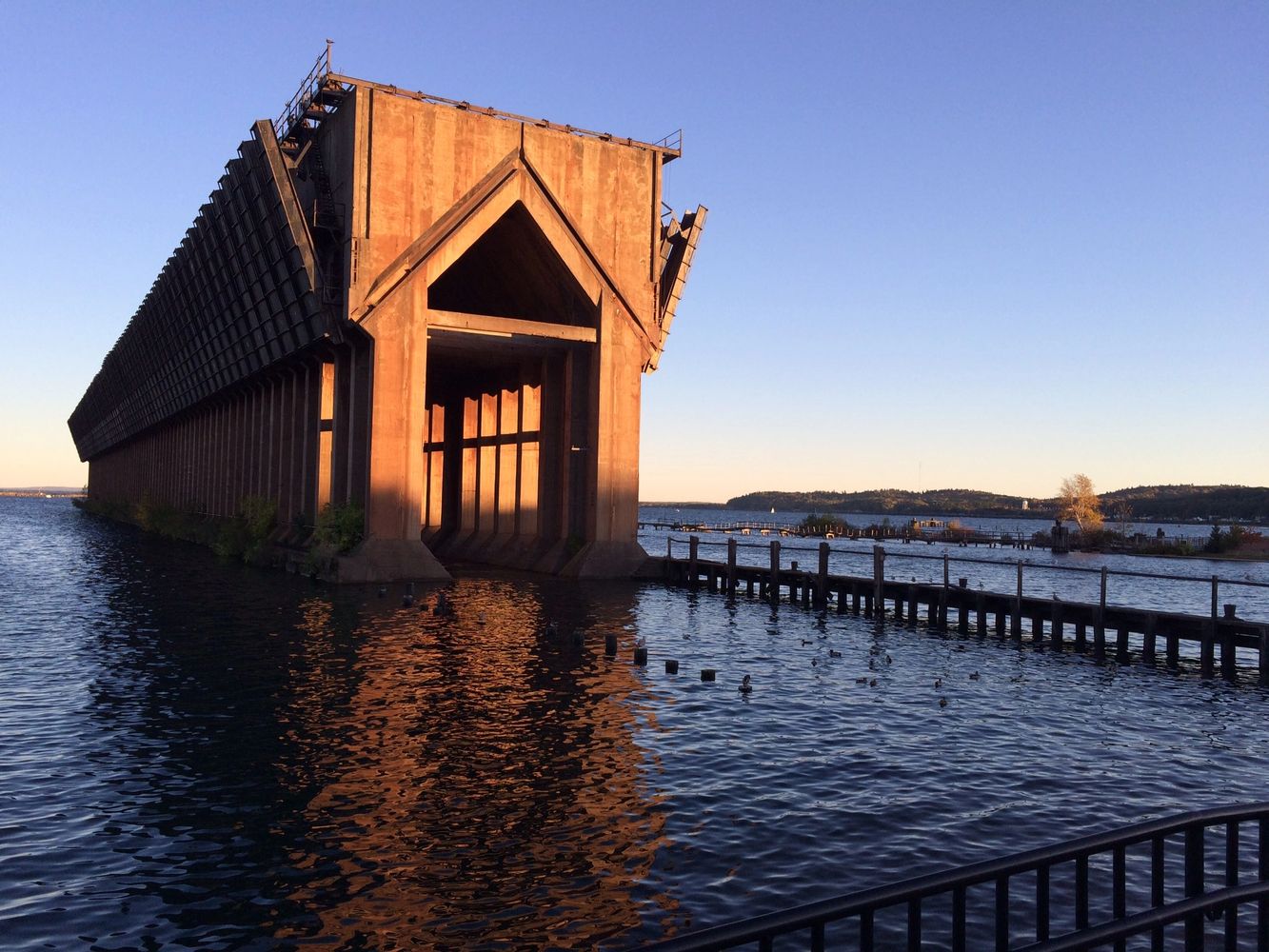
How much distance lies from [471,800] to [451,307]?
49086mm

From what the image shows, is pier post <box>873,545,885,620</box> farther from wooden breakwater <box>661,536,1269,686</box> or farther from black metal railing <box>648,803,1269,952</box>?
black metal railing <box>648,803,1269,952</box>

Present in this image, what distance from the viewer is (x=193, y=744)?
51.8 ft

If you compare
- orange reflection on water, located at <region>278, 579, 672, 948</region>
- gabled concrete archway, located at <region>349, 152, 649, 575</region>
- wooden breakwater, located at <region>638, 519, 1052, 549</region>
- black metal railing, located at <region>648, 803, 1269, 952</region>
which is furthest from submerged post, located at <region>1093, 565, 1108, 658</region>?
wooden breakwater, located at <region>638, 519, 1052, 549</region>

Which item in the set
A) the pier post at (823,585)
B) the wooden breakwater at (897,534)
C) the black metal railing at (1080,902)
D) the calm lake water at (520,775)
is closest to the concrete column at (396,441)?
the calm lake water at (520,775)

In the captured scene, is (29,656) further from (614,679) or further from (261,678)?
(614,679)

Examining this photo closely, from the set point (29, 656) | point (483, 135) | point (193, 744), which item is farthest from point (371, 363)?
point (193, 744)

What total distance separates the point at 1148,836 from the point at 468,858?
7548 mm

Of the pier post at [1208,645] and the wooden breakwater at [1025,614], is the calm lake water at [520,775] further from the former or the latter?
the wooden breakwater at [1025,614]

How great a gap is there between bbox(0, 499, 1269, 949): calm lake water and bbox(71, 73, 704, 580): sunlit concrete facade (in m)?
16.9

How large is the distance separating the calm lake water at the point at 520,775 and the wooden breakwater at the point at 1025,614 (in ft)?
5.13

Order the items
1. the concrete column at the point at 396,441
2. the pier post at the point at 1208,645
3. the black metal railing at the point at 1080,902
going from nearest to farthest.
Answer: the black metal railing at the point at 1080,902, the pier post at the point at 1208,645, the concrete column at the point at 396,441

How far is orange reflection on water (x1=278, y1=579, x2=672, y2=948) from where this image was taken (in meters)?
9.54

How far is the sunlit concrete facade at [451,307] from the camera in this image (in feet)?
141

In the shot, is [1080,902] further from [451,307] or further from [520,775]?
[451,307]
